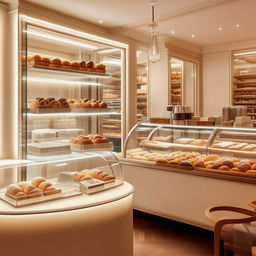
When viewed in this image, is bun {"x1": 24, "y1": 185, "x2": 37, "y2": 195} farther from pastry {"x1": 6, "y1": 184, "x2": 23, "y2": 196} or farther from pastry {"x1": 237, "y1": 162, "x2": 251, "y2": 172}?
pastry {"x1": 237, "y1": 162, "x2": 251, "y2": 172}

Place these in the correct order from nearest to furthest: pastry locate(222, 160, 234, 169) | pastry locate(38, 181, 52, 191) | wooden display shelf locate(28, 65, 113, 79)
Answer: pastry locate(38, 181, 52, 191) → pastry locate(222, 160, 234, 169) → wooden display shelf locate(28, 65, 113, 79)

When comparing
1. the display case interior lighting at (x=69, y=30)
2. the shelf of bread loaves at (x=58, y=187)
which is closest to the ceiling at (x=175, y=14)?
the display case interior lighting at (x=69, y=30)

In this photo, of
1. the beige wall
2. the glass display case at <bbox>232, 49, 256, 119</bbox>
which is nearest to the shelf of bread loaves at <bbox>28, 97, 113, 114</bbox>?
the beige wall

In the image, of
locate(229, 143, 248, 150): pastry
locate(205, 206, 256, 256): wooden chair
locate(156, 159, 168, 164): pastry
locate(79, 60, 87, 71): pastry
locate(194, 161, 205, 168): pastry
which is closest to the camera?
locate(205, 206, 256, 256): wooden chair

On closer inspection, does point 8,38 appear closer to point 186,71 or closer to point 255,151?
point 255,151

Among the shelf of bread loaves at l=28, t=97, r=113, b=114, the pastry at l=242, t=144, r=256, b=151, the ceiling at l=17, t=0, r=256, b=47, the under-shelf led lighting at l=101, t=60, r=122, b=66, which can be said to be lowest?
the pastry at l=242, t=144, r=256, b=151

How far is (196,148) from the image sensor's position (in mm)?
3877

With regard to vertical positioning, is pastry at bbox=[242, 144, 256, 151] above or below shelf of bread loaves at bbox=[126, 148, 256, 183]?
above

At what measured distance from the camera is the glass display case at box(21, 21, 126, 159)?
4.23m

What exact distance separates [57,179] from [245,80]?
5.96 m

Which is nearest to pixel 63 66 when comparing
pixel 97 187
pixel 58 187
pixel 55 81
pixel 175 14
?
pixel 55 81

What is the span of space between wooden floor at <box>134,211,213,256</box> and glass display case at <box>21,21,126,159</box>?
4.14ft

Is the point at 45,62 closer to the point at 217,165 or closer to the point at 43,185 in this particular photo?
the point at 43,185

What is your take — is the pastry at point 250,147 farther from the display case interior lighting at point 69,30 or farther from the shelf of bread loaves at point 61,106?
the display case interior lighting at point 69,30
